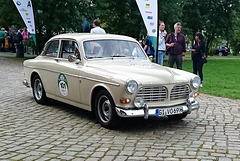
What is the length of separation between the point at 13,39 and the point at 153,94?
77.9 feet

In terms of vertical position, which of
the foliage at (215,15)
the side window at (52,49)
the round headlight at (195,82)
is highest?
the foliage at (215,15)

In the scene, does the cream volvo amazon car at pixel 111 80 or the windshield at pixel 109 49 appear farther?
the windshield at pixel 109 49

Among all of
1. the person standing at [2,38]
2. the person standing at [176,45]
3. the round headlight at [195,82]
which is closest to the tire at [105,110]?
the round headlight at [195,82]

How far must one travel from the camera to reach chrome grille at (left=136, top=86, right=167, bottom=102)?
6.64m

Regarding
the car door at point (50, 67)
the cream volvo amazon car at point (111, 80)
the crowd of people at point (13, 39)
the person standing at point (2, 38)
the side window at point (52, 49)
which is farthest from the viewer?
the person standing at point (2, 38)

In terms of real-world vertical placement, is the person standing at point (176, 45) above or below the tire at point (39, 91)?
above

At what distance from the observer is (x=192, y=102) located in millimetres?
7250

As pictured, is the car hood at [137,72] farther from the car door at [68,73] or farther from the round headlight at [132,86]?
the car door at [68,73]

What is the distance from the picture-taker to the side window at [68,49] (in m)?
8.16

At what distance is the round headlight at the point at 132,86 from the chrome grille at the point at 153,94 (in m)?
0.11

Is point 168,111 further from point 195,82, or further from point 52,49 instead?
point 52,49

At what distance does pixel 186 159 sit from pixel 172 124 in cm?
213

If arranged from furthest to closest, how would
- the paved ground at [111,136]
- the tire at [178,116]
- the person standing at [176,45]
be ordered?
the person standing at [176,45] < the tire at [178,116] < the paved ground at [111,136]

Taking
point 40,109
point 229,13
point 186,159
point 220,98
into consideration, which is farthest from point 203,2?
point 186,159
